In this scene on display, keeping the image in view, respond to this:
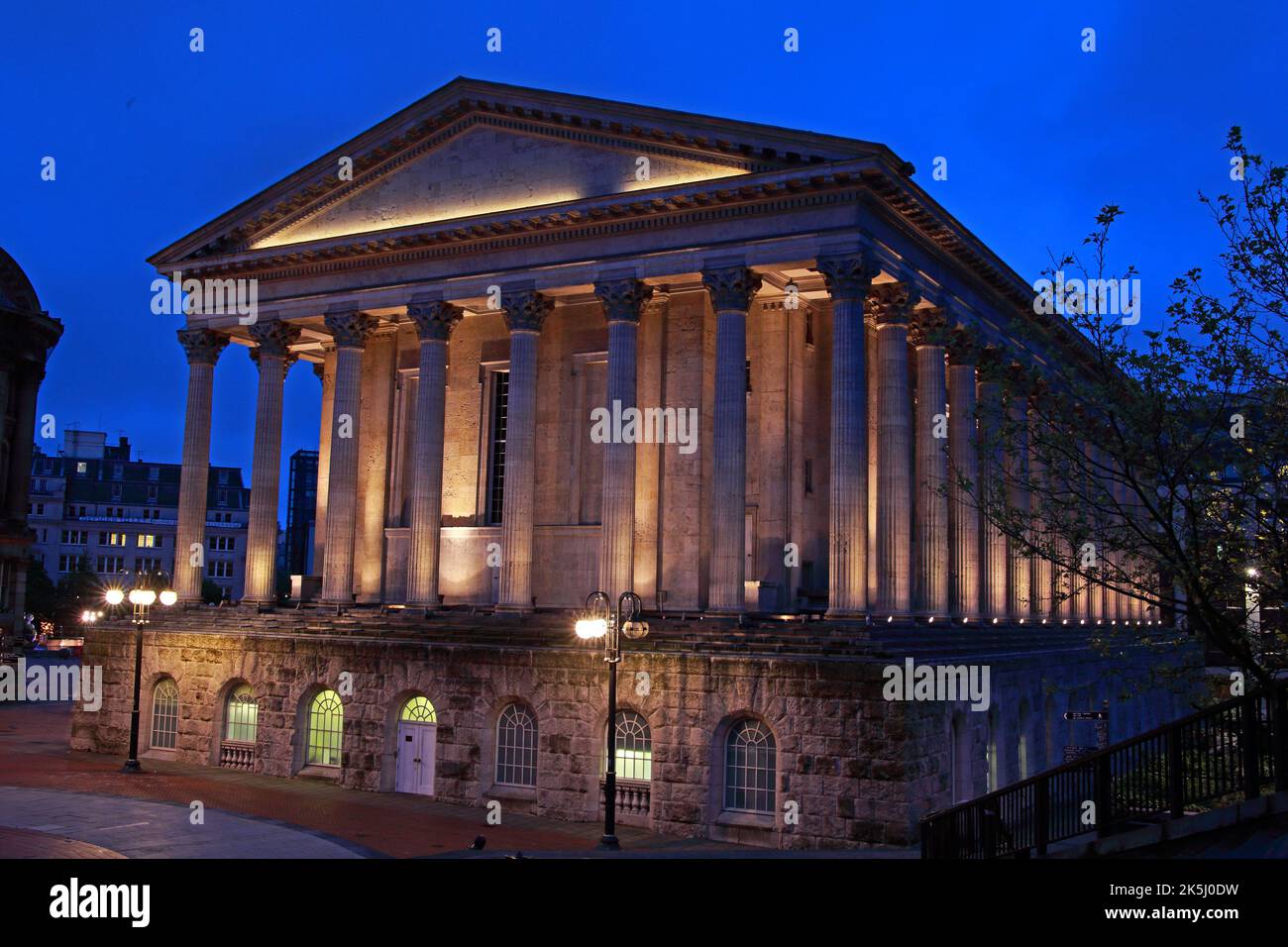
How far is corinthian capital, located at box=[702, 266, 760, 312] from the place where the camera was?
34.2 m


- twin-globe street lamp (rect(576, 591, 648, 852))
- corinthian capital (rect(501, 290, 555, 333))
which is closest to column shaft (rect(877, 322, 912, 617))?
twin-globe street lamp (rect(576, 591, 648, 852))

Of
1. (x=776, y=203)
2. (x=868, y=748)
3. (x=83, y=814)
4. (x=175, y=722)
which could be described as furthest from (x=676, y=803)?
(x=175, y=722)

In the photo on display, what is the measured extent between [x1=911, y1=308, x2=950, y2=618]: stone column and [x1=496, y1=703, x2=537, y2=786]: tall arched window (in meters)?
12.0

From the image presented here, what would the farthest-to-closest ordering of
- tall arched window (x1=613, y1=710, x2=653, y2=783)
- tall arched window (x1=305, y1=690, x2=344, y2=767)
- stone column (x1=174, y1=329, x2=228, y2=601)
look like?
stone column (x1=174, y1=329, x2=228, y2=601)
tall arched window (x1=305, y1=690, x2=344, y2=767)
tall arched window (x1=613, y1=710, x2=653, y2=783)

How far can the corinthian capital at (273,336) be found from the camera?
4275cm

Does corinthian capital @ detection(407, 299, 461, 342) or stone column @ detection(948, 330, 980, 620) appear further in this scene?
corinthian capital @ detection(407, 299, 461, 342)

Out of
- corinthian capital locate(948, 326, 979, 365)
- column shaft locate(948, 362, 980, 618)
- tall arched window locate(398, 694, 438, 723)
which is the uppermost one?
corinthian capital locate(948, 326, 979, 365)

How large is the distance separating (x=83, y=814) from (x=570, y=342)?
20.4 meters

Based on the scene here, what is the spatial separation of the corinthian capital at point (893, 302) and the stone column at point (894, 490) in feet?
0.78

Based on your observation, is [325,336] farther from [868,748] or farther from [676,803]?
[868,748]

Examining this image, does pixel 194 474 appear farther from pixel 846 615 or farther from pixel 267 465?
pixel 846 615

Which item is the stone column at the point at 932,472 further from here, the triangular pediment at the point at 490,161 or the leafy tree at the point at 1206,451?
the leafy tree at the point at 1206,451

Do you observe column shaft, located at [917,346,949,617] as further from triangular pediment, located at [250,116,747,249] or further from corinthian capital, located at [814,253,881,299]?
triangular pediment, located at [250,116,747,249]

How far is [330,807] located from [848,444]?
626 inches
